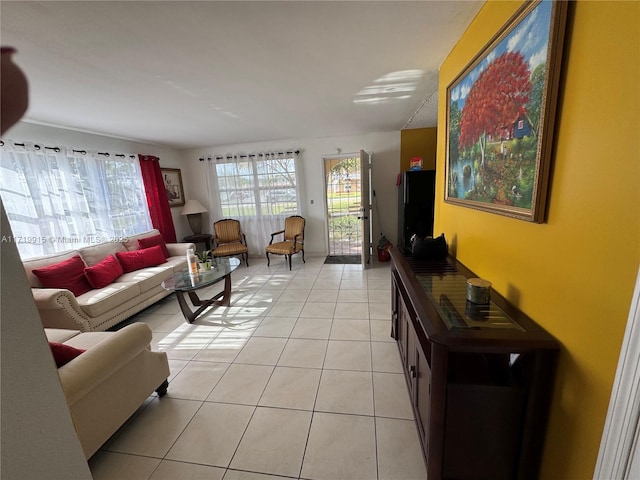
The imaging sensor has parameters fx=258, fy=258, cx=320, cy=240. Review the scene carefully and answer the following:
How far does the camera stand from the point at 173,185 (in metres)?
4.84

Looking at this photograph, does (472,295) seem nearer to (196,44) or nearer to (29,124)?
(196,44)

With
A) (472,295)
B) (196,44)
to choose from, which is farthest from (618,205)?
(196,44)

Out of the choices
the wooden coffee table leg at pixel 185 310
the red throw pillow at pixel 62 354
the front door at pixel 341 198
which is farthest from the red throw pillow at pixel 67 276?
the front door at pixel 341 198

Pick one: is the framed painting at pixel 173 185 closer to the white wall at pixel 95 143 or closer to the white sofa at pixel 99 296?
the white wall at pixel 95 143

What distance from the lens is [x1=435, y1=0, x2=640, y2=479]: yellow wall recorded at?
67 centimetres

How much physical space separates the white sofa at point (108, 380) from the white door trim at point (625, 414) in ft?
6.43

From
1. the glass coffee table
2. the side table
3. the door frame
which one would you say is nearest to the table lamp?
the side table

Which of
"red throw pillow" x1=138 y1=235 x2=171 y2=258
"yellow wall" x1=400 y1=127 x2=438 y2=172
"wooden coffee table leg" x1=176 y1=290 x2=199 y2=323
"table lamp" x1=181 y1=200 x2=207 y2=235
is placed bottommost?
"wooden coffee table leg" x1=176 y1=290 x2=199 y2=323

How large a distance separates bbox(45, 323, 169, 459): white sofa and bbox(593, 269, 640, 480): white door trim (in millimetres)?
1959

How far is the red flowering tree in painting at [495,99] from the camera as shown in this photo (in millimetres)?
1021

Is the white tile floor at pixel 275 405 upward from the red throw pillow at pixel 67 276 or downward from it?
downward

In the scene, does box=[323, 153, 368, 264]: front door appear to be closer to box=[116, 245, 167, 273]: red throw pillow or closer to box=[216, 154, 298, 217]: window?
box=[216, 154, 298, 217]: window

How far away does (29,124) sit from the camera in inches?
108

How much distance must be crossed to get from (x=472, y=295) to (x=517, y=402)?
16.7 inches
